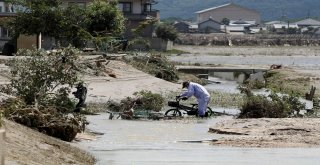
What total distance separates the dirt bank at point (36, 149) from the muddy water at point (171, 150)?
1.97ft

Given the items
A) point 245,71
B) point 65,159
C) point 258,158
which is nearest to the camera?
point 65,159

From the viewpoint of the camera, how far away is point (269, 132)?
24.8 m

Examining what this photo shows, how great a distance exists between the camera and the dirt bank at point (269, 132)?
2244cm

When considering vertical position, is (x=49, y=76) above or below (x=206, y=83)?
above

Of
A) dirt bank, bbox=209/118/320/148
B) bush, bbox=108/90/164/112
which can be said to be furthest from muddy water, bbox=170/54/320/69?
dirt bank, bbox=209/118/320/148

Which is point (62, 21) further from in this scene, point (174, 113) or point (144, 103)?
point (174, 113)

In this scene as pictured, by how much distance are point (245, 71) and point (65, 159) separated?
5177cm

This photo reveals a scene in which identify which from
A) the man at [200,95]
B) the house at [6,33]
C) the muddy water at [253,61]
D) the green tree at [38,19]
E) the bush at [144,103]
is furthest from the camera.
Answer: the muddy water at [253,61]

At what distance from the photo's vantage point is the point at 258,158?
1912 cm

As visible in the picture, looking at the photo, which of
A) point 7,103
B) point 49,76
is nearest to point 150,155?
point 7,103

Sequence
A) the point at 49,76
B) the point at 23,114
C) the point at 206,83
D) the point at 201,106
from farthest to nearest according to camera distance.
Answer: the point at 206,83 → the point at 201,106 → the point at 49,76 → the point at 23,114

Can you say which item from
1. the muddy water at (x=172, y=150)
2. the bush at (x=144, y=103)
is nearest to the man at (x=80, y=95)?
the bush at (x=144, y=103)

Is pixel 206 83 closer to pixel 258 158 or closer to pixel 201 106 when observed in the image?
pixel 201 106

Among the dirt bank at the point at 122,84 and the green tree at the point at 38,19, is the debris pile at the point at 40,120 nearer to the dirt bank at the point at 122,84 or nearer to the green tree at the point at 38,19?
the dirt bank at the point at 122,84
